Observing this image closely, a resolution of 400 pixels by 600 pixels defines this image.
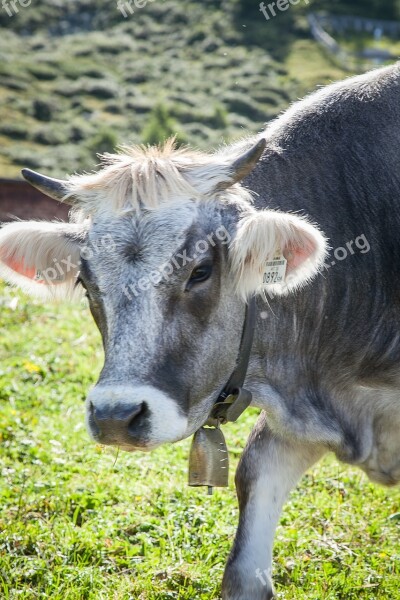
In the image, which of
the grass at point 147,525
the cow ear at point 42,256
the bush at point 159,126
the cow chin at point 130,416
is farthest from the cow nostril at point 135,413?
the bush at point 159,126

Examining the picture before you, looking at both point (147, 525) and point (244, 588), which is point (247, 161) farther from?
point (147, 525)

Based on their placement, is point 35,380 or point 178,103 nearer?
point 35,380

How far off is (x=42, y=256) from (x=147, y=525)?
173 cm

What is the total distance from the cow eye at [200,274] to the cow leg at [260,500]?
108 centimetres

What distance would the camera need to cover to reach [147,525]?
462 centimetres

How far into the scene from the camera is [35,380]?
22.8 ft

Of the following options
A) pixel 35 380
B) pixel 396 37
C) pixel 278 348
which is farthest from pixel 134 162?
pixel 396 37

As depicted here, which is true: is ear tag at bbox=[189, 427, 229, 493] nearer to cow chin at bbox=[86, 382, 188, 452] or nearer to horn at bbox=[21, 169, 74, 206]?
cow chin at bbox=[86, 382, 188, 452]

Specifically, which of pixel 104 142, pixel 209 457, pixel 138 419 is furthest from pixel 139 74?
pixel 138 419

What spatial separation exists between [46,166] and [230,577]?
36.3m

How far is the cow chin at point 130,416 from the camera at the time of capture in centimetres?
299

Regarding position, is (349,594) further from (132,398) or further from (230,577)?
(132,398)

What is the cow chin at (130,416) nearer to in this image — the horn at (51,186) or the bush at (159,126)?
the horn at (51,186)

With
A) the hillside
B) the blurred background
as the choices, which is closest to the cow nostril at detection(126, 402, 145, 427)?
the hillside
